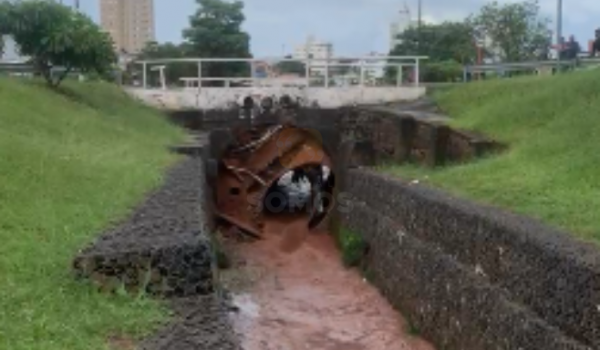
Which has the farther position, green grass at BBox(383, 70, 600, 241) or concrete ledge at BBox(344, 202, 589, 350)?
green grass at BBox(383, 70, 600, 241)

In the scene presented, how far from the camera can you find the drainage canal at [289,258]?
1135cm

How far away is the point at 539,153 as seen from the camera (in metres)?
11.9

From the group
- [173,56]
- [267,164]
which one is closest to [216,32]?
[173,56]

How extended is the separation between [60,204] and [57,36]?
33.8 ft

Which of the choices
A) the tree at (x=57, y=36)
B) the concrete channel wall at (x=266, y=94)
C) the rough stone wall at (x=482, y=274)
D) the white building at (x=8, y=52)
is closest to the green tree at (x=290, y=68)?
the concrete channel wall at (x=266, y=94)

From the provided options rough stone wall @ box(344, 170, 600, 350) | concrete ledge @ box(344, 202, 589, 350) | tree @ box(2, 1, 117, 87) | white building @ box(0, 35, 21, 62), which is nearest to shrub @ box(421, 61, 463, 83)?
white building @ box(0, 35, 21, 62)

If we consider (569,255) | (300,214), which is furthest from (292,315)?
(300,214)

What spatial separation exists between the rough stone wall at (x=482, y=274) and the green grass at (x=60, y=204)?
3.06m

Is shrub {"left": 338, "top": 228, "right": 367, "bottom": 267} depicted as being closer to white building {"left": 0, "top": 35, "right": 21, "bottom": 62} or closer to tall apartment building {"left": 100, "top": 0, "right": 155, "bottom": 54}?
white building {"left": 0, "top": 35, "right": 21, "bottom": 62}

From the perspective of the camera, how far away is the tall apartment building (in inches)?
2125

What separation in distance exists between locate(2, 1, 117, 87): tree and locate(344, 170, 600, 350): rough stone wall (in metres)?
7.60

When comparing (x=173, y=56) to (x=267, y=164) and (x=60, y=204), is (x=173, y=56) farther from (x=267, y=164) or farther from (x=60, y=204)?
(x=60, y=204)

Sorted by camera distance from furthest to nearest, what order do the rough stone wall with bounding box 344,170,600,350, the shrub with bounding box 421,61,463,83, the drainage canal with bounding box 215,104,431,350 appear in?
the shrub with bounding box 421,61,463,83 → the drainage canal with bounding box 215,104,431,350 → the rough stone wall with bounding box 344,170,600,350

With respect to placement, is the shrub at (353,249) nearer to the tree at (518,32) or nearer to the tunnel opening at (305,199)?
the tunnel opening at (305,199)
